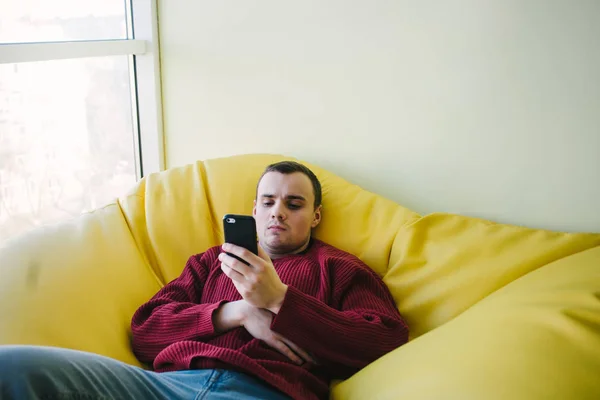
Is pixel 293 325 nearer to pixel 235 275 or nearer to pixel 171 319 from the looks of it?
pixel 235 275

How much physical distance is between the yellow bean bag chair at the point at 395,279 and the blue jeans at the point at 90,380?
29 cm

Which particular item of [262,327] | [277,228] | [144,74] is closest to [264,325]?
[262,327]

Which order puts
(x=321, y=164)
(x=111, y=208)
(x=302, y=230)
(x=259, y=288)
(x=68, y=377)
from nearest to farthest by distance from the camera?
1. (x=68, y=377)
2. (x=259, y=288)
3. (x=302, y=230)
4. (x=111, y=208)
5. (x=321, y=164)

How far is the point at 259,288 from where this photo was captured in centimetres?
137

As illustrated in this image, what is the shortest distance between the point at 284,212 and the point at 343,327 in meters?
0.42

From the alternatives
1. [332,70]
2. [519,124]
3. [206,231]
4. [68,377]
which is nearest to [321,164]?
[332,70]

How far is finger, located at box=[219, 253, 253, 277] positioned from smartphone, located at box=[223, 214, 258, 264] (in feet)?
0.05

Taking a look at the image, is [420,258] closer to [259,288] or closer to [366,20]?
Result: [259,288]

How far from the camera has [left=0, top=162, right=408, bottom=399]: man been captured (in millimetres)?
1305

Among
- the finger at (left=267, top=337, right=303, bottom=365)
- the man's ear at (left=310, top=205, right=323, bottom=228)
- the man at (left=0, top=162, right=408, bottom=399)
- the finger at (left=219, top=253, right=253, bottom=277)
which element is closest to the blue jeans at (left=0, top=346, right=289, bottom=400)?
the man at (left=0, top=162, right=408, bottom=399)

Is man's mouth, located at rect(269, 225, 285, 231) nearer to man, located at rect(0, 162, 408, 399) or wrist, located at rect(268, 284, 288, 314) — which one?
man, located at rect(0, 162, 408, 399)

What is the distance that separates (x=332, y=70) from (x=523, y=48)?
0.64 m

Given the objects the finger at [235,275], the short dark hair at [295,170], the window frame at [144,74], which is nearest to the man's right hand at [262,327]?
the finger at [235,275]

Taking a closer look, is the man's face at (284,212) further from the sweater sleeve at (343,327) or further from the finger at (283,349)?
the finger at (283,349)
